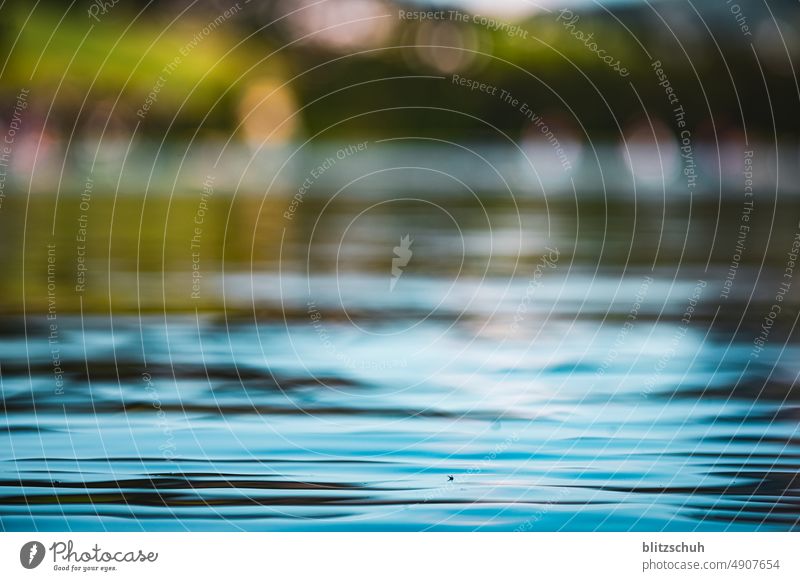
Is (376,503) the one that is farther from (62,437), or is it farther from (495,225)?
(495,225)

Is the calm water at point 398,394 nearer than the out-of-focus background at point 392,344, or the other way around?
the calm water at point 398,394

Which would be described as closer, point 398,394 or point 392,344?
point 398,394

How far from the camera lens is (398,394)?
7965 mm

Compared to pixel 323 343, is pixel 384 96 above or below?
above

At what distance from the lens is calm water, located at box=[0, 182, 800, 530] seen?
5.49m

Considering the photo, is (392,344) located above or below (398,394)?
above

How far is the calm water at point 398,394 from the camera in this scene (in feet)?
18.0

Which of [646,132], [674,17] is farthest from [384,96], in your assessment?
Answer: [646,132]

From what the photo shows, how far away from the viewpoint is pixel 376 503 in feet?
17.8

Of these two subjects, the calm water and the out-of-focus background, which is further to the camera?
the out-of-focus background
